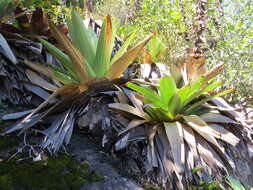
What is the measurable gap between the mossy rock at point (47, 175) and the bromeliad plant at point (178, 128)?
541 millimetres

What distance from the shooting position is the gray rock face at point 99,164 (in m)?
2.08

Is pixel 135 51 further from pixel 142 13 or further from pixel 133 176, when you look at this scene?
pixel 142 13

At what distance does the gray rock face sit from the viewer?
208 centimetres

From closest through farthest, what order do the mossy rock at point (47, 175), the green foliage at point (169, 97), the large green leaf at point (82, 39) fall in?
the mossy rock at point (47, 175), the green foliage at point (169, 97), the large green leaf at point (82, 39)

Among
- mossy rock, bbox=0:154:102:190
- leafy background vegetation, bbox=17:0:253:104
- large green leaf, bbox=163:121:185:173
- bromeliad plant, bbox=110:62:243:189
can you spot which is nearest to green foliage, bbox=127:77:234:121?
bromeliad plant, bbox=110:62:243:189

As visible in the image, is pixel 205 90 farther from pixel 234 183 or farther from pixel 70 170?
pixel 70 170

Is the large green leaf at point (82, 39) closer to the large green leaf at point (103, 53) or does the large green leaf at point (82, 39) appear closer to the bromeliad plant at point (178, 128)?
the large green leaf at point (103, 53)

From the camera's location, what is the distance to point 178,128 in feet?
8.45

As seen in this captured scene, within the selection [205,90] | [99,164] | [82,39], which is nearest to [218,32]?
[205,90]

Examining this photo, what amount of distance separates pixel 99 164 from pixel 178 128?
802 millimetres

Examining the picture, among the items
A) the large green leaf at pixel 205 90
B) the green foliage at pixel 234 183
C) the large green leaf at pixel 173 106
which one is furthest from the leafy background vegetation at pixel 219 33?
the green foliage at pixel 234 183

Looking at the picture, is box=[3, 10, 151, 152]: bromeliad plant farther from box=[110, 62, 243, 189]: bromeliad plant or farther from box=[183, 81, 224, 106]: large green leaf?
box=[183, 81, 224, 106]: large green leaf

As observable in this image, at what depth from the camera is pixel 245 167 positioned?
2885 millimetres

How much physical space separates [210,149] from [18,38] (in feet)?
8.08
